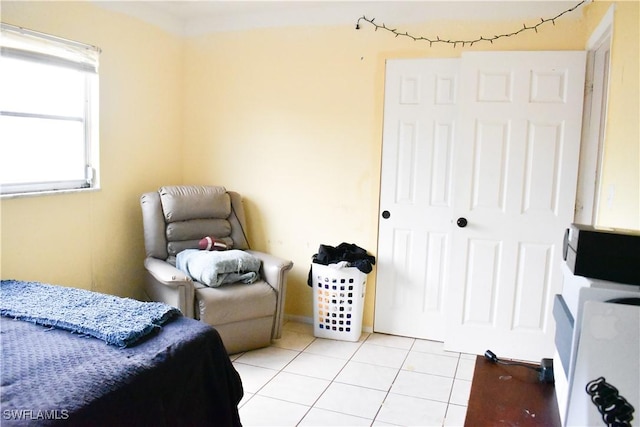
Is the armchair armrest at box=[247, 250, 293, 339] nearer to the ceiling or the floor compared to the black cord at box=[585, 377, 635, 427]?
nearer to the floor

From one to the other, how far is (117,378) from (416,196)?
2.36 meters

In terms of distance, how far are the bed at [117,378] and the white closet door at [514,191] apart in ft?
6.01

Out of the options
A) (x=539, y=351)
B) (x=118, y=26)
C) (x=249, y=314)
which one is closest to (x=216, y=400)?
(x=249, y=314)

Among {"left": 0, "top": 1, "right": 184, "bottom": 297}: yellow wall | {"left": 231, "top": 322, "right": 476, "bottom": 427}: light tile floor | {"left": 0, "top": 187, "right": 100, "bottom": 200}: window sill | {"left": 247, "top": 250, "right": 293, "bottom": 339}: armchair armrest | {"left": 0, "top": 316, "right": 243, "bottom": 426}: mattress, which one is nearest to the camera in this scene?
{"left": 0, "top": 316, "right": 243, "bottom": 426}: mattress

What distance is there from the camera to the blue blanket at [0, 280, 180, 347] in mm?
1868

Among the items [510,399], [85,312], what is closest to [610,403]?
[510,399]

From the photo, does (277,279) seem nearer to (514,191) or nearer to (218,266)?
(218,266)

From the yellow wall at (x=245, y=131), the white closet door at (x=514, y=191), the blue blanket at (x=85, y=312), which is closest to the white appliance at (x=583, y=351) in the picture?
the blue blanket at (x=85, y=312)

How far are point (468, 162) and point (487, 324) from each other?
3.57 feet

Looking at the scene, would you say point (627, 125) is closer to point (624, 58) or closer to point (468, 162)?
point (624, 58)

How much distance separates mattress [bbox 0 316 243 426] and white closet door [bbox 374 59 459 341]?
1.72m

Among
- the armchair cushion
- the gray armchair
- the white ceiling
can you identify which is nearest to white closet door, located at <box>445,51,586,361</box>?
the white ceiling

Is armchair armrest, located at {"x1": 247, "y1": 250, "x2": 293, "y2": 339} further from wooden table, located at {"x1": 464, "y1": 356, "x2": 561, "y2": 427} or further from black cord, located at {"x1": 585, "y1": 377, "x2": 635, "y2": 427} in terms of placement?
black cord, located at {"x1": 585, "y1": 377, "x2": 635, "y2": 427}

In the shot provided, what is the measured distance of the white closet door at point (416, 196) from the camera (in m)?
3.30
